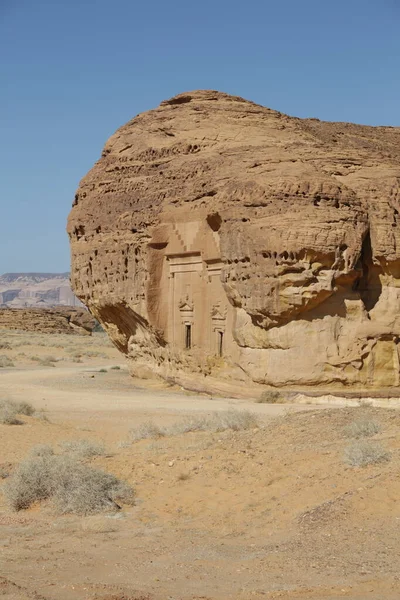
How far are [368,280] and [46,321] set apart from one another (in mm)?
45877

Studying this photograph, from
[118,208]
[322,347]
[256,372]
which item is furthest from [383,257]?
[118,208]

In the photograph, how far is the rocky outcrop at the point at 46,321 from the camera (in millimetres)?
65375

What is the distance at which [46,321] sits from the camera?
6631cm

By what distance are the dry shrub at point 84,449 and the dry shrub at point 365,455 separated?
494cm

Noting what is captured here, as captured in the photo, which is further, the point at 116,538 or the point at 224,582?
the point at 116,538

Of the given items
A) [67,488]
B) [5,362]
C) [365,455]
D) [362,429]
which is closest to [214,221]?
[362,429]

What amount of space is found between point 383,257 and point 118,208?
1040 centimetres

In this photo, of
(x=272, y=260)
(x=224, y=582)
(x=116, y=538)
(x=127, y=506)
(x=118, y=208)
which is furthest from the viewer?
(x=118, y=208)

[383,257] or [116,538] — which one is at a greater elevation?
[383,257]

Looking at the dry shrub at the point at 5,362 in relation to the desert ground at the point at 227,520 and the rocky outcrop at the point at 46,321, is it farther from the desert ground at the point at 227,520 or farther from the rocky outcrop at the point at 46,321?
the desert ground at the point at 227,520

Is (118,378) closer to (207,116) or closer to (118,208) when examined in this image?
(118,208)

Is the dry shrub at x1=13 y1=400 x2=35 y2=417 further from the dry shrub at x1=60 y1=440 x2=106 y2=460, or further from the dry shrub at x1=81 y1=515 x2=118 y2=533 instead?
the dry shrub at x1=81 y1=515 x2=118 y2=533

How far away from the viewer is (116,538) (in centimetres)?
995

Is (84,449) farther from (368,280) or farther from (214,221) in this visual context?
(368,280)
